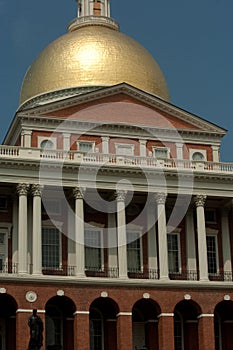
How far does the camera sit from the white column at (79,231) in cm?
5838

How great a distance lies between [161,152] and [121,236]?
8666 mm

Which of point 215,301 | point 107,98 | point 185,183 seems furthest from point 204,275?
point 107,98

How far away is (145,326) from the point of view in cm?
6175

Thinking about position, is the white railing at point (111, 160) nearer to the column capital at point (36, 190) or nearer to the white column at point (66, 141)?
the column capital at point (36, 190)

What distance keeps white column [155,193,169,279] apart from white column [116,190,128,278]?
7.28 feet

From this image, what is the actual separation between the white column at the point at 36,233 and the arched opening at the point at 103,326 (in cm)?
472

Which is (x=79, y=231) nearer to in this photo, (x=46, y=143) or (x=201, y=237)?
(x=46, y=143)

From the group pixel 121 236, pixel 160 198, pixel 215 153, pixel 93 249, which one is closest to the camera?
pixel 121 236

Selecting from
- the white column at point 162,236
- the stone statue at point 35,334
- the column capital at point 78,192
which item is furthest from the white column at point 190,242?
the stone statue at point 35,334

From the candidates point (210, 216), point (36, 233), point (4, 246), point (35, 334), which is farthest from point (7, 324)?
point (210, 216)

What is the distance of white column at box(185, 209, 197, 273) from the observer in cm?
6238

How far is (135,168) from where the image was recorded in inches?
2403

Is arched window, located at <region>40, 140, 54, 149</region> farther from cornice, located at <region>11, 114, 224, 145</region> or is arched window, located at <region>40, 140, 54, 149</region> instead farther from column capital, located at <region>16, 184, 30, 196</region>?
column capital, located at <region>16, 184, 30, 196</region>

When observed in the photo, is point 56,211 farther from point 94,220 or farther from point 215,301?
point 215,301
